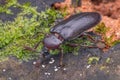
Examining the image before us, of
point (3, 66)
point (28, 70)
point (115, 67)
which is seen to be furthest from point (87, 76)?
point (3, 66)

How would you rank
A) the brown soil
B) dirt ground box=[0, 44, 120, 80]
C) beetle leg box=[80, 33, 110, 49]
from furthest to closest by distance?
the brown soil
beetle leg box=[80, 33, 110, 49]
dirt ground box=[0, 44, 120, 80]

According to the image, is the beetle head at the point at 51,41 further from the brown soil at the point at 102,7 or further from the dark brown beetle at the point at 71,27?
the brown soil at the point at 102,7

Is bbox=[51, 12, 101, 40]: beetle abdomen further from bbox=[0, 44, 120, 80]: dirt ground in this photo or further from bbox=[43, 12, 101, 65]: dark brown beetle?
bbox=[0, 44, 120, 80]: dirt ground

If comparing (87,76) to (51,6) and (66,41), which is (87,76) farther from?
(51,6)

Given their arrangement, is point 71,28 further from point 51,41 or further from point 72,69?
point 72,69

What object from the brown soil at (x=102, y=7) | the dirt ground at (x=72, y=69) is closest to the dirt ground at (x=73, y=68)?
the dirt ground at (x=72, y=69)

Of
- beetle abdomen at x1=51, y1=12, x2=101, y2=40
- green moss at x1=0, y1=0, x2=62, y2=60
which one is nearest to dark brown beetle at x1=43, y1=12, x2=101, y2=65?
beetle abdomen at x1=51, y1=12, x2=101, y2=40
